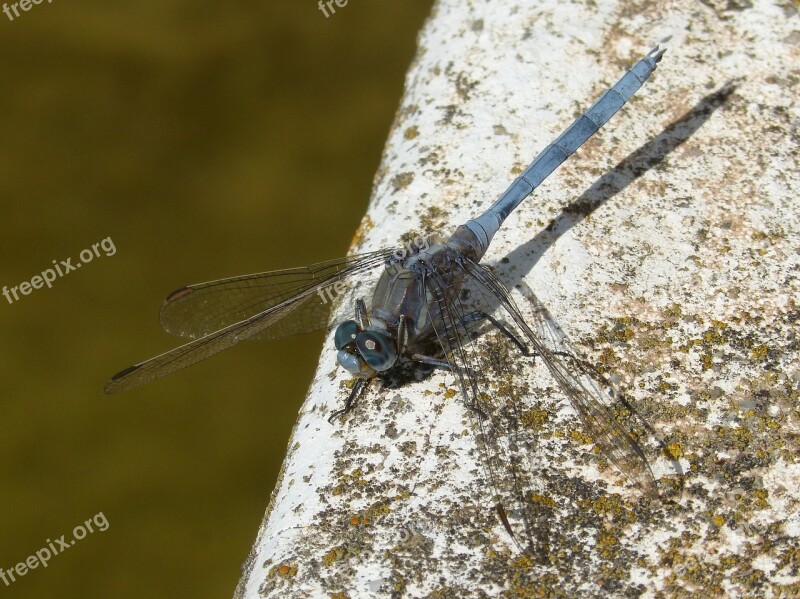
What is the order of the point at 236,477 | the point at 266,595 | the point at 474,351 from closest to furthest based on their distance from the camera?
1. the point at 266,595
2. the point at 474,351
3. the point at 236,477

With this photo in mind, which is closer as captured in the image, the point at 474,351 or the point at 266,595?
the point at 266,595

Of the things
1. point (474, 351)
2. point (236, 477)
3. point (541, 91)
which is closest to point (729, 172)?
point (541, 91)

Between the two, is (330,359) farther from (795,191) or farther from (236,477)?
(236,477)

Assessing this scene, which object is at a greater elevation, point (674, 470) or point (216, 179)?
point (216, 179)

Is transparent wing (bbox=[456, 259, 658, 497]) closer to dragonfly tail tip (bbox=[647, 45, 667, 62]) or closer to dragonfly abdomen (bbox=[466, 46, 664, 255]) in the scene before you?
dragonfly abdomen (bbox=[466, 46, 664, 255])

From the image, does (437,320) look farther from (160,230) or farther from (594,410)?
(160,230)

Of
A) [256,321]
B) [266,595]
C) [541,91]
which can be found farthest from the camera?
[541,91]

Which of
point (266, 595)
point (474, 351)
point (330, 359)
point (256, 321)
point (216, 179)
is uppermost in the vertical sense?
point (216, 179)

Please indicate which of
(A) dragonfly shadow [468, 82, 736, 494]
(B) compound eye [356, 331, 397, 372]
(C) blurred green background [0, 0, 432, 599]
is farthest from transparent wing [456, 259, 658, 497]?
(C) blurred green background [0, 0, 432, 599]
